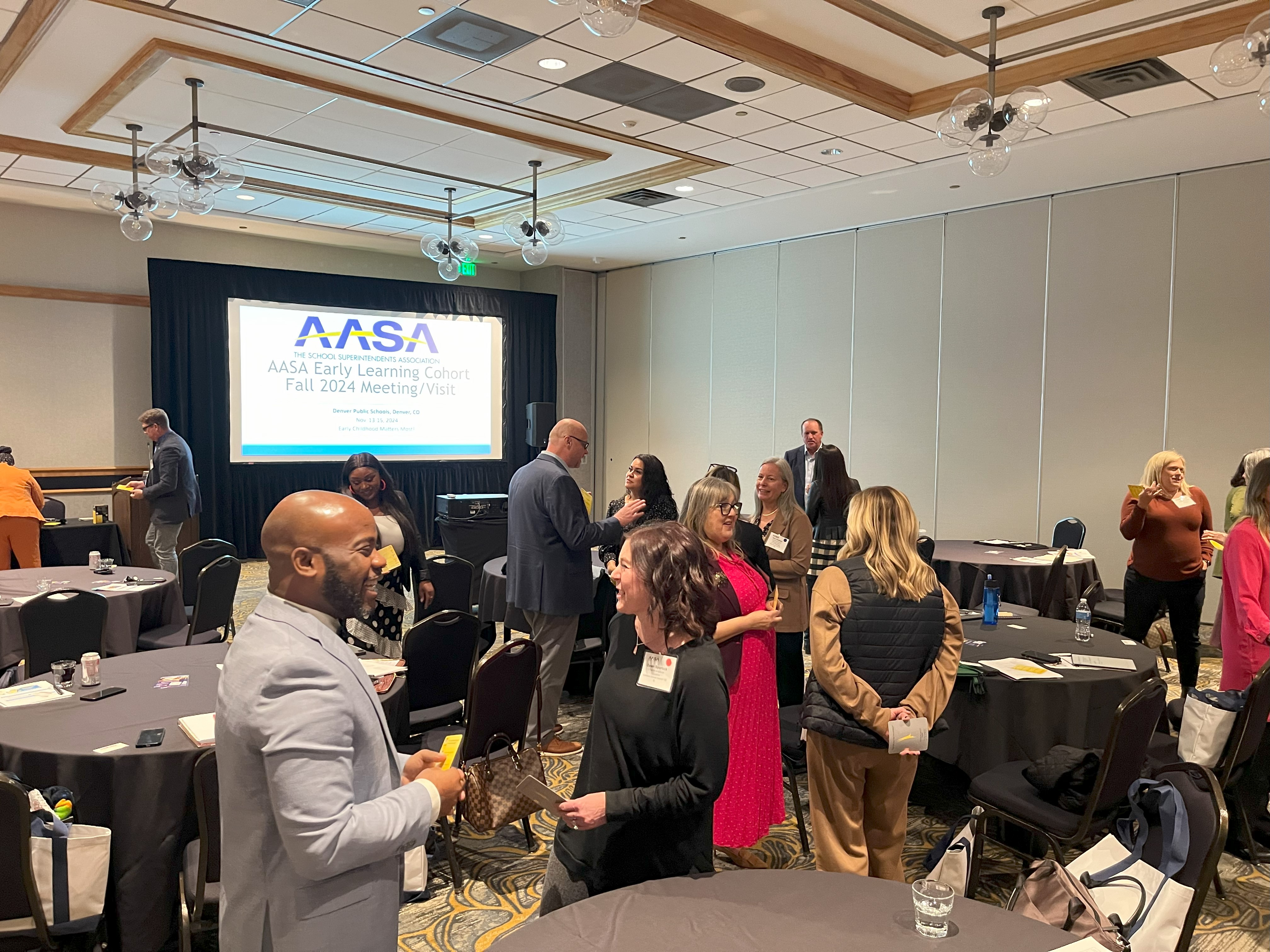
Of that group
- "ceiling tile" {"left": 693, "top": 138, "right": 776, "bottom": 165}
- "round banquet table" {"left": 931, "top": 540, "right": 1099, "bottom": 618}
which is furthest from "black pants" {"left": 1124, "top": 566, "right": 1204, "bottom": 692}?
"ceiling tile" {"left": 693, "top": 138, "right": 776, "bottom": 165}

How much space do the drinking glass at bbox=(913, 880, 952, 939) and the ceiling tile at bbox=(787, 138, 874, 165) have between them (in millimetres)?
5845

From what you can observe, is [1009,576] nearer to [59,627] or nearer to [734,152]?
[734,152]

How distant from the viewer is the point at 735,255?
36.5ft

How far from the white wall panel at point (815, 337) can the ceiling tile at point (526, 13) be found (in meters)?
5.86

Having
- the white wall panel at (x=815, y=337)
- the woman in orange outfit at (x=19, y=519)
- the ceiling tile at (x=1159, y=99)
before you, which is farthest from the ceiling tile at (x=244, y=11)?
the white wall panel at (x=815, y=337)

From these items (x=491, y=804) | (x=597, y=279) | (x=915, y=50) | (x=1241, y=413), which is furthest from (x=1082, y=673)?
(x=597, y=279)

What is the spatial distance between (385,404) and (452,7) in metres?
7.67

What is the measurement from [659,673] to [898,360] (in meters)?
8.09

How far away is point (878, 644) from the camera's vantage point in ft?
9.05

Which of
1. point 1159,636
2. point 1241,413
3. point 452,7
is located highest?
point 452,7

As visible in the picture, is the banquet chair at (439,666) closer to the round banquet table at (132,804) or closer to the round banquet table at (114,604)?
the round banquet table at (132,804)

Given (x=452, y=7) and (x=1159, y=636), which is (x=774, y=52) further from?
(x=1159, y=636)

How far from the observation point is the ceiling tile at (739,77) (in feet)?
17.1

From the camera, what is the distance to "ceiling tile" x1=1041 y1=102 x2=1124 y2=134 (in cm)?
575
